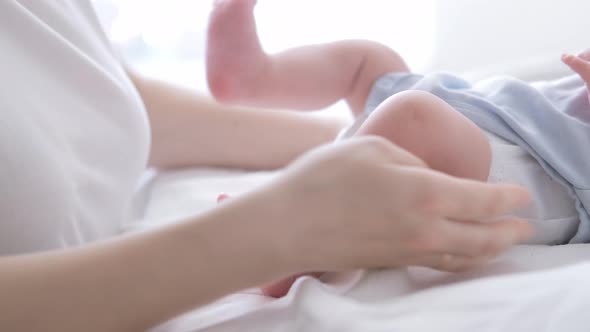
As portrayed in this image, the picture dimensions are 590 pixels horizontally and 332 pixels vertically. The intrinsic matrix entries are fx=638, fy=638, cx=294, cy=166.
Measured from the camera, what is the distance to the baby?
2.01 feet

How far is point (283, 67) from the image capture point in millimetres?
838

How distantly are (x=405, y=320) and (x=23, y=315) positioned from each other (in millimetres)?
267

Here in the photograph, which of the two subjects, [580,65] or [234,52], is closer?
[580,65]

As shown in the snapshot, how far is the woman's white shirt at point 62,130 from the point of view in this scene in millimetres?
589

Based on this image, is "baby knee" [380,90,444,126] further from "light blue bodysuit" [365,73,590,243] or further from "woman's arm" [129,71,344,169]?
"woman's arm" [129,71,344,169]

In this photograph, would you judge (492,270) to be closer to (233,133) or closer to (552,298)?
(552,298)

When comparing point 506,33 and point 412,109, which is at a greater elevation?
point 412,109

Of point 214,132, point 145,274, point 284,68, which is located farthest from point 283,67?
point 145,274

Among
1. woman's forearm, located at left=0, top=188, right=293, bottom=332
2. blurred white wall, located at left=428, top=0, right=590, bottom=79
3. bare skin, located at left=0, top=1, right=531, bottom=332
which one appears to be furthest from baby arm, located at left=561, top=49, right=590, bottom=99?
blurred white wall, located at left=428, top=0, right=590, bottom=79

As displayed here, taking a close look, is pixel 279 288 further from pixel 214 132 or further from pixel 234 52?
pixel 214 132

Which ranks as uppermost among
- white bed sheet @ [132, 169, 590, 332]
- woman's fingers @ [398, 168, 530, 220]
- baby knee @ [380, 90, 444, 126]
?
baby knee @ [380, 90, 444, 126]

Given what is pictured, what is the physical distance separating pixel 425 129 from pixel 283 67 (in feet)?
0.94

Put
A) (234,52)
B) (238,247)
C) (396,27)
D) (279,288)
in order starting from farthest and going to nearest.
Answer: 1. (396,27)
2. (234,52)
3. (279,288)
4. (238,247)

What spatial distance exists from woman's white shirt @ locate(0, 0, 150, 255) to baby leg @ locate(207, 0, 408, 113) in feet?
0.42
